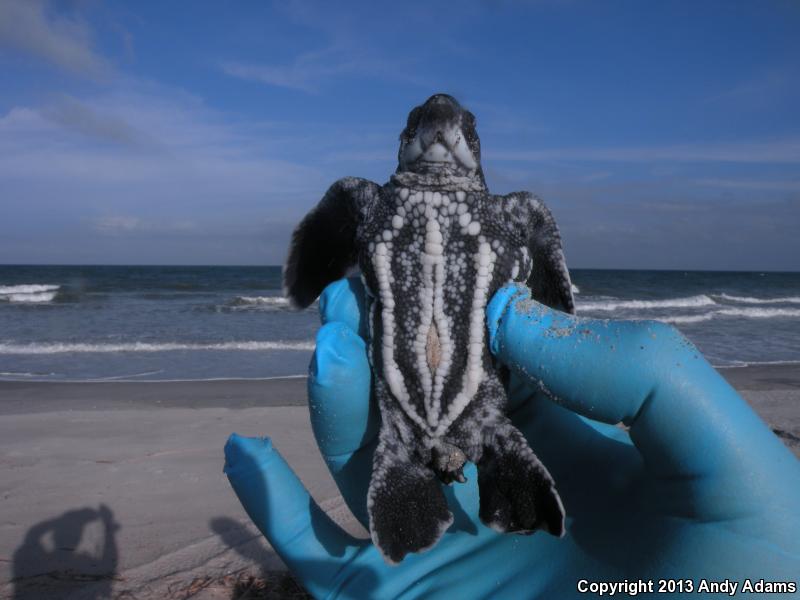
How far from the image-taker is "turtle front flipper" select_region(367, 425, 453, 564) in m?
1.56

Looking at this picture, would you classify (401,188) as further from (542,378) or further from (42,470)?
(42,470)

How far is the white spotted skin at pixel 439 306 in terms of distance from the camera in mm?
1707

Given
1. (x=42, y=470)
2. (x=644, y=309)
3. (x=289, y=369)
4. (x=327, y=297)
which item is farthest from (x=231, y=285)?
(x=327, y=297)

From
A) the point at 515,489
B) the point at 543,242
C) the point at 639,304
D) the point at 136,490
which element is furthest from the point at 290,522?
the point at 639,304

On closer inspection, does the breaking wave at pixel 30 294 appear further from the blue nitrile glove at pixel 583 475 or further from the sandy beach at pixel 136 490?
the blue nitrile glove at pixel 583 475

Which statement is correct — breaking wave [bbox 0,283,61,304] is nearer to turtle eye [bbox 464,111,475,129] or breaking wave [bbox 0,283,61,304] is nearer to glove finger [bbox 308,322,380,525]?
glove finger [bbox 308,322,380,525]

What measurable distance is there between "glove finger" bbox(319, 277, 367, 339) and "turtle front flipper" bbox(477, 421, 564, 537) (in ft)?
1.74

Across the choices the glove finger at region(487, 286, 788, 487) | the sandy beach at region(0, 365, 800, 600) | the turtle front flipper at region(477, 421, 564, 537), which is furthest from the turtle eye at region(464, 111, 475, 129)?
the sandy beach at region(0, 365, 800, 600)

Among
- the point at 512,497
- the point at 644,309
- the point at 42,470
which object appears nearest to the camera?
the point at 512,497

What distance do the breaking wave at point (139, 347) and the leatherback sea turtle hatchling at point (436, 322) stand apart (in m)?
8.29

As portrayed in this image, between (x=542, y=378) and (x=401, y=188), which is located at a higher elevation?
(x=401, y=188)

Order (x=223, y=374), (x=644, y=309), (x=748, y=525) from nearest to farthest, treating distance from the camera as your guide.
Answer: (x=748, y=525) → (x=223, y=374) → (x=644, y=309)

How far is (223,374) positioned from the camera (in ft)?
26.0

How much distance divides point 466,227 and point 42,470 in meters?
3.32
